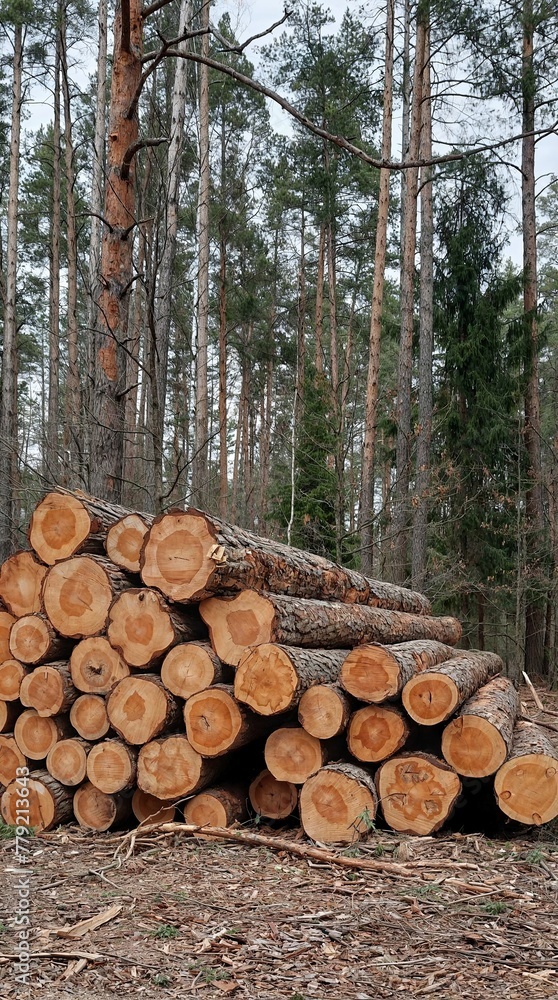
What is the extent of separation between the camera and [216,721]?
439 centimetres

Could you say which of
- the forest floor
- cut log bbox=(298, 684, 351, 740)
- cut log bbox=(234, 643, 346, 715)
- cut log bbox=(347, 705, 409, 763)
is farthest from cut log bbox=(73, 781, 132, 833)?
cut log bbox=(347, 705, 409, 763)

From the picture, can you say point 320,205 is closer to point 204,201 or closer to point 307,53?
point 307,53

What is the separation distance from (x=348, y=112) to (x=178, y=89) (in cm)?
670

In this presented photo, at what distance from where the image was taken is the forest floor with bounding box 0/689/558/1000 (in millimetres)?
2615

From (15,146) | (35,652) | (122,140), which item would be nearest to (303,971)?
(35,652)

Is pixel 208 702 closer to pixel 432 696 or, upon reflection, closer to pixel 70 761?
pixel 70 761

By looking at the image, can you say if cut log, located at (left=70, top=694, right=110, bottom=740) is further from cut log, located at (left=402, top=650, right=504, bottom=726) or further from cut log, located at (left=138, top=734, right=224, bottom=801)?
cut log, located at (left=402, top=650, right=504, bottom=726)

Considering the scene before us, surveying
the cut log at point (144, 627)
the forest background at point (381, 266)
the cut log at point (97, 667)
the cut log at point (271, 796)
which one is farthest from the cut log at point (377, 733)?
the forest background at point (381, 266)

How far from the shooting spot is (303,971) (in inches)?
106

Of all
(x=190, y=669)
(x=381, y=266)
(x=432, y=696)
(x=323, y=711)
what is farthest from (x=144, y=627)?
(x=381, y=266)

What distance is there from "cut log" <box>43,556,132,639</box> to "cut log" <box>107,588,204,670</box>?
0.13 m

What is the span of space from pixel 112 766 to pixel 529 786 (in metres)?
2.45

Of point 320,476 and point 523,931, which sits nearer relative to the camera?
point 523,931

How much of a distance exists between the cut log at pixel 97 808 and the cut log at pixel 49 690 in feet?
1.74
